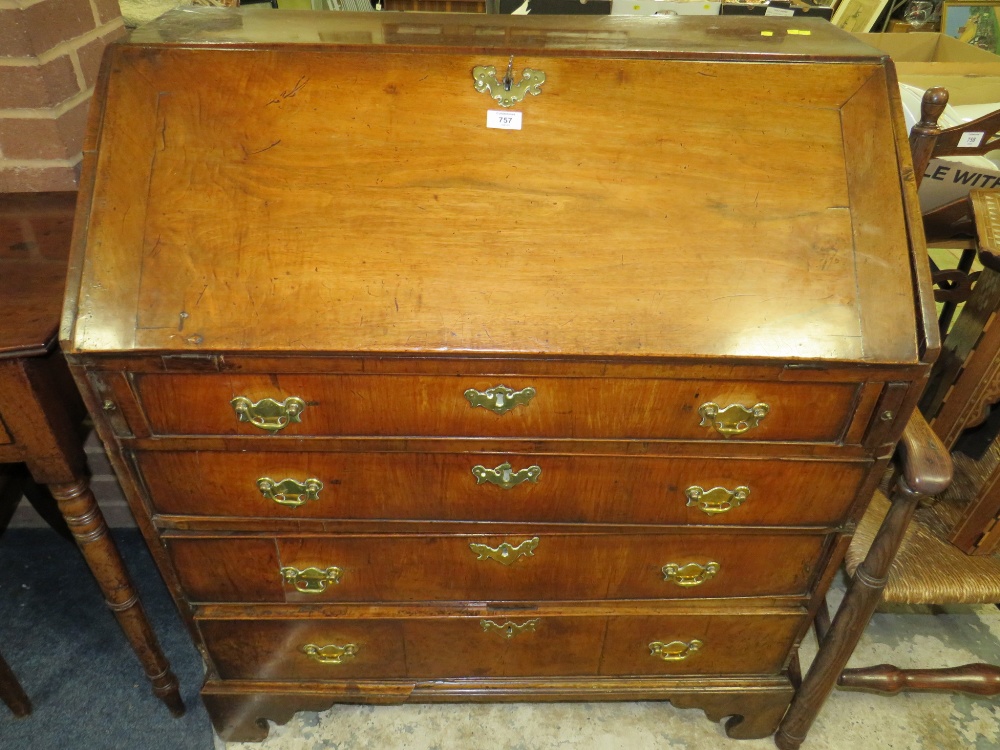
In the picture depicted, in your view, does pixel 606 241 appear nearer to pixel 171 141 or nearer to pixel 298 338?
pixel 298 338

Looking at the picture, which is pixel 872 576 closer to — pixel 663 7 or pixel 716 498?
pixel 716 498

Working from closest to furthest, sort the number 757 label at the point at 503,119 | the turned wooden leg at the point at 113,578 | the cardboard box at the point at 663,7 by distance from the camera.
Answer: the number 757 label at the point at 503,119 < the turned wooden leg at the point at 113,578 < the cardboard box at the point at 663,7

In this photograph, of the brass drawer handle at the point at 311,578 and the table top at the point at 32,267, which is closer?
the table top at the point at 32,267

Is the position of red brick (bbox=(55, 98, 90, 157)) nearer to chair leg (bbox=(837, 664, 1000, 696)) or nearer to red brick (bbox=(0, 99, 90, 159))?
red brick (bbox=(0, 99, 90, 159))

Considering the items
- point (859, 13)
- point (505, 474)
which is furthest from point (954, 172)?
point (859, 13)

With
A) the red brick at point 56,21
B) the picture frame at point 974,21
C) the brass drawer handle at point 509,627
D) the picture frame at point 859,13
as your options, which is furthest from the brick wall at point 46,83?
the picture frame at point 974,21

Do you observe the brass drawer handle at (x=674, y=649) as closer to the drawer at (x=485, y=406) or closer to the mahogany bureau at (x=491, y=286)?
the mahogany bureau at (x=491, y=286)

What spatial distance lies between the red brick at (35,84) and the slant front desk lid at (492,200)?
0.48 meters

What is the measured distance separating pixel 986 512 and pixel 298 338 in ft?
4.91

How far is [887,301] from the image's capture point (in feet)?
3.85

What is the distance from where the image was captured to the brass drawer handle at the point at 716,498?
52.4 inches

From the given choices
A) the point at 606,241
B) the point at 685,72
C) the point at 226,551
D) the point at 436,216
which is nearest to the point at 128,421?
the point at 226,551

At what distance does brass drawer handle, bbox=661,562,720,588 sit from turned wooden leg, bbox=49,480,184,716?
1177 millimetres

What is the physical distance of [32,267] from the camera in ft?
4.42
